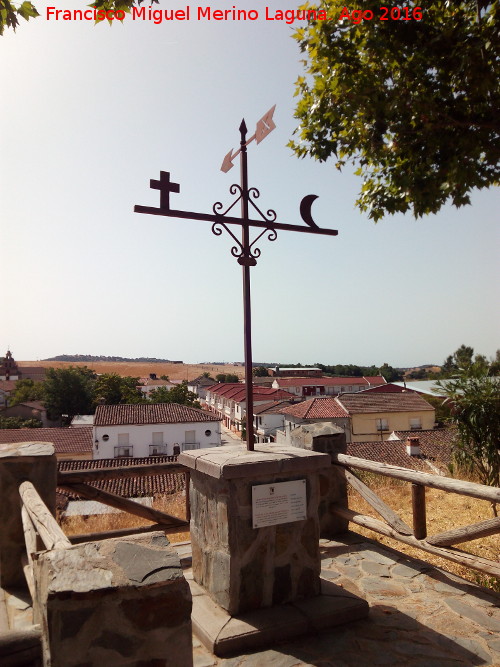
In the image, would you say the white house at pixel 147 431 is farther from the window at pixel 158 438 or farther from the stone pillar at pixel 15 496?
the stone pillar at pixel 15 496

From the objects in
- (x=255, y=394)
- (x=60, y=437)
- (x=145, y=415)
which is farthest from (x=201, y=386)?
(x=60, y=437)

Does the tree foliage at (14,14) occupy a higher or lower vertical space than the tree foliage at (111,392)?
higher

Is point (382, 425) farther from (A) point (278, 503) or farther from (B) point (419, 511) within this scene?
(A) point (278, 503)

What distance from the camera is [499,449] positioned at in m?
7.36

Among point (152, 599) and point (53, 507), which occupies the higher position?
point (152, 599)

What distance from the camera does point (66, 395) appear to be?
2381 inches

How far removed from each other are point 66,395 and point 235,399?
930 inches

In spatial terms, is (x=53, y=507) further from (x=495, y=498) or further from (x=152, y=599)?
(x=495, y=498)

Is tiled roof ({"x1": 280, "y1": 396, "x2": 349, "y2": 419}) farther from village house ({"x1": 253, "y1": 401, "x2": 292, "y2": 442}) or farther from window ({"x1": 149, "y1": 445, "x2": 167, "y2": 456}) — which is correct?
window ({"x1": 149, "y1": 445, "x2": 167, "y2": 456})

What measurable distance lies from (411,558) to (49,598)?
386 centimetres

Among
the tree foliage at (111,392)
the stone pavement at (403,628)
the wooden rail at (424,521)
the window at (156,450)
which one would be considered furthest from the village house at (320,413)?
the stone pavement at (403,628)

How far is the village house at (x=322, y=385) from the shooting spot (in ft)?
243

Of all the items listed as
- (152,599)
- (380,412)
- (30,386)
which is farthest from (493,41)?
(30,386)

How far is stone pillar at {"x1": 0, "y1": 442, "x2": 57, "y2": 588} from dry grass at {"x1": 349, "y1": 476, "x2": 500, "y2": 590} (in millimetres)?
3608
